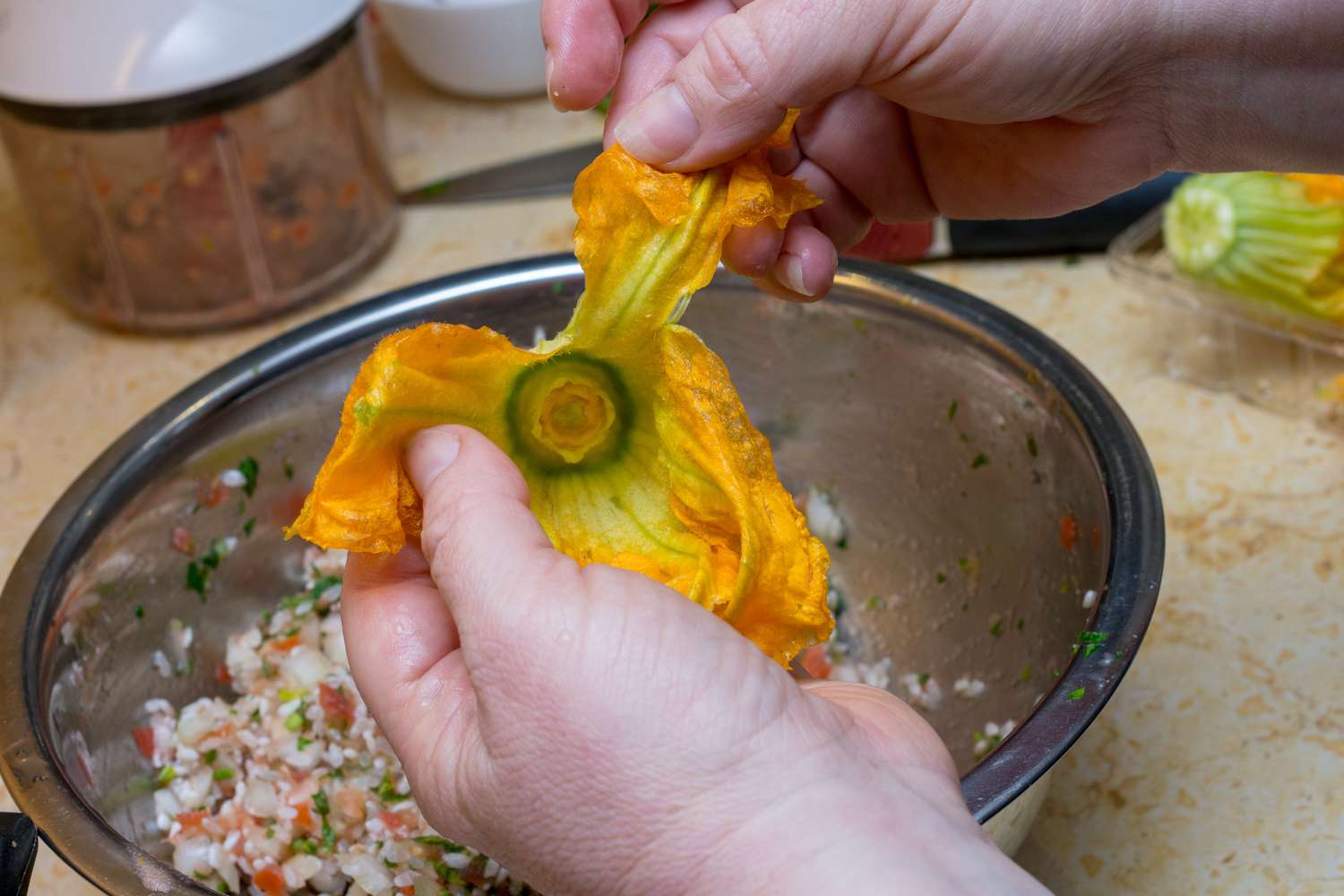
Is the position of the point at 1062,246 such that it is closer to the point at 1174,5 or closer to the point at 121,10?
the point at 1174,5

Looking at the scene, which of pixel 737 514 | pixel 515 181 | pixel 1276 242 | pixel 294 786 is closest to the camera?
pixel 737 514

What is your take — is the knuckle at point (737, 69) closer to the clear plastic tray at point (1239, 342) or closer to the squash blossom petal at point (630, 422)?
the squash blossom petal at point (630, 422)

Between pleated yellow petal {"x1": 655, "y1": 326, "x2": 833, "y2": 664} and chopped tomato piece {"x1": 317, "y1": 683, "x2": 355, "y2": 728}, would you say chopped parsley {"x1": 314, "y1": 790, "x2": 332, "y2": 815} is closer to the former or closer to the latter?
chopped tomato piece {"x1": 317, "y1": 683, "x2": 355, "y2": 728}

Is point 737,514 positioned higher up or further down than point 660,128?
further down

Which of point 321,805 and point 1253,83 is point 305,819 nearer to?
point 321,805

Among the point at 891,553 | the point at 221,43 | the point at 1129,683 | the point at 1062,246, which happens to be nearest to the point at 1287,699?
the point at 1129,683

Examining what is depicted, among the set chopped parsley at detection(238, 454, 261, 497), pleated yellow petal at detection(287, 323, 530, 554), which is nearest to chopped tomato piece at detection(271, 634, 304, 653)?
chopped parsley at detection(238, 454, 261, 497)

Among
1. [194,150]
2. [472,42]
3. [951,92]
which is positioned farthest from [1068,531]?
[472,42]
